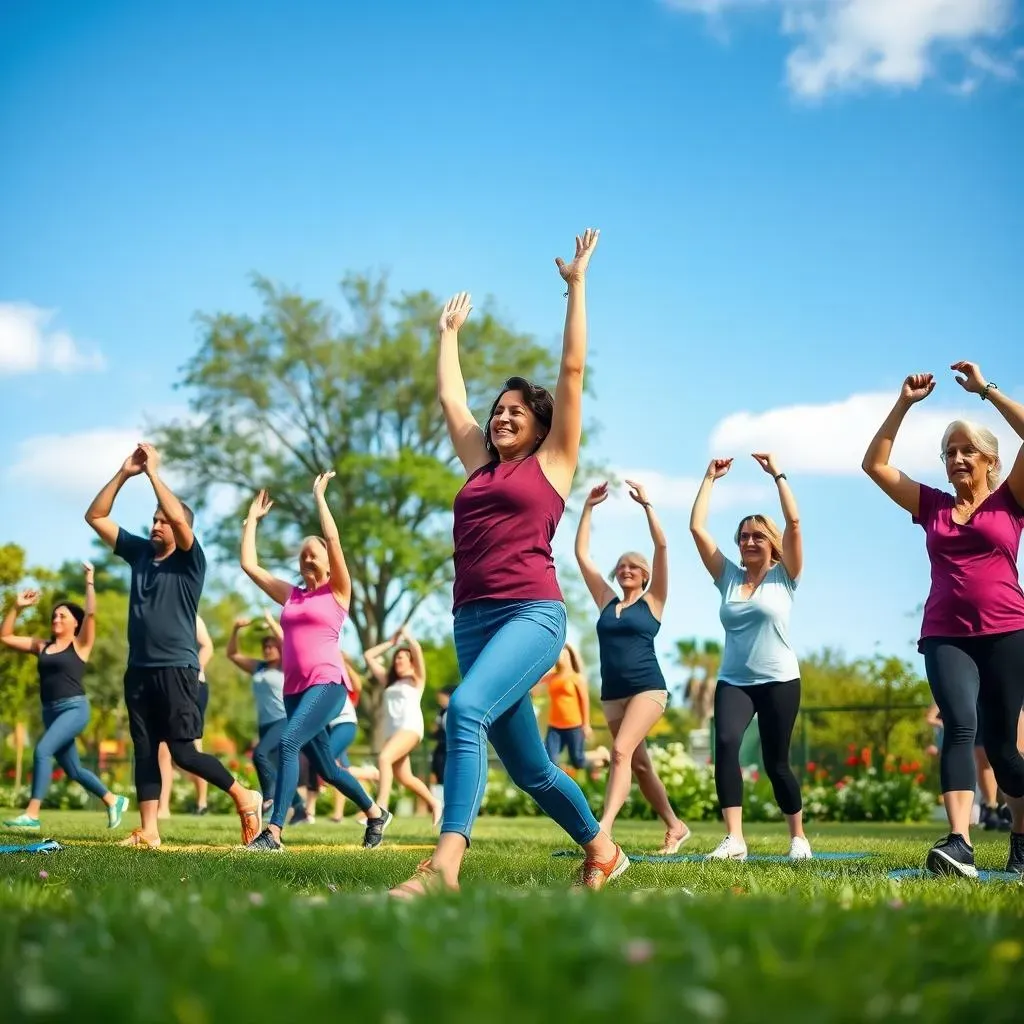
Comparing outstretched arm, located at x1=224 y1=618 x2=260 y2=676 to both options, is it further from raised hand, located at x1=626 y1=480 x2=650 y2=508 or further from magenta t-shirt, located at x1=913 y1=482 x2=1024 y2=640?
magenta t-shirt, located at x1=913 y1=482 x2=1024 y2=640

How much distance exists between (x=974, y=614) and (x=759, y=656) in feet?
6.22

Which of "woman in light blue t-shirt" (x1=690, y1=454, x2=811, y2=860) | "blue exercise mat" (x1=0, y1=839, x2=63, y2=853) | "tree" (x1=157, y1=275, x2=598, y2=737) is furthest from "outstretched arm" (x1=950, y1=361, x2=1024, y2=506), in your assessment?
"tree" (x1=157, y1=275, x2=598, y2=737)

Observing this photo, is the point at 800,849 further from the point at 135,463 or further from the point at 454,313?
the point at 135,463

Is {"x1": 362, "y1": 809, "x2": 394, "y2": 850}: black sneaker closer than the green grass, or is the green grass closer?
the green grass

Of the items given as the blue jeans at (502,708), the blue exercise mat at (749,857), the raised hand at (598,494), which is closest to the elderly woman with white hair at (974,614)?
the blue exercise mat at (749,857)

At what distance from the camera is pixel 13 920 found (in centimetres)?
320

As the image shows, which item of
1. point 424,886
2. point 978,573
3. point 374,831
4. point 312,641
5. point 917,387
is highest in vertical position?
point 917,387

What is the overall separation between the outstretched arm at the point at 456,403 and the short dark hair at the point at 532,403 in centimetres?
4

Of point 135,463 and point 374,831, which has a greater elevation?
point 135,463

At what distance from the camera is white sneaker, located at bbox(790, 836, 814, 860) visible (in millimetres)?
8125

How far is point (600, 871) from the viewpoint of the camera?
559cm

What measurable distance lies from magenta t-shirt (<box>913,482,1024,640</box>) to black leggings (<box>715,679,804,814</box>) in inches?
63.1

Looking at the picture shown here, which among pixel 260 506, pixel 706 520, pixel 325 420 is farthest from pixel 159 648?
pixel 325 420

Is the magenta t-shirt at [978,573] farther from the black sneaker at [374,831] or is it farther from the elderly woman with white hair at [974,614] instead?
the black sneaker at [374,831]
